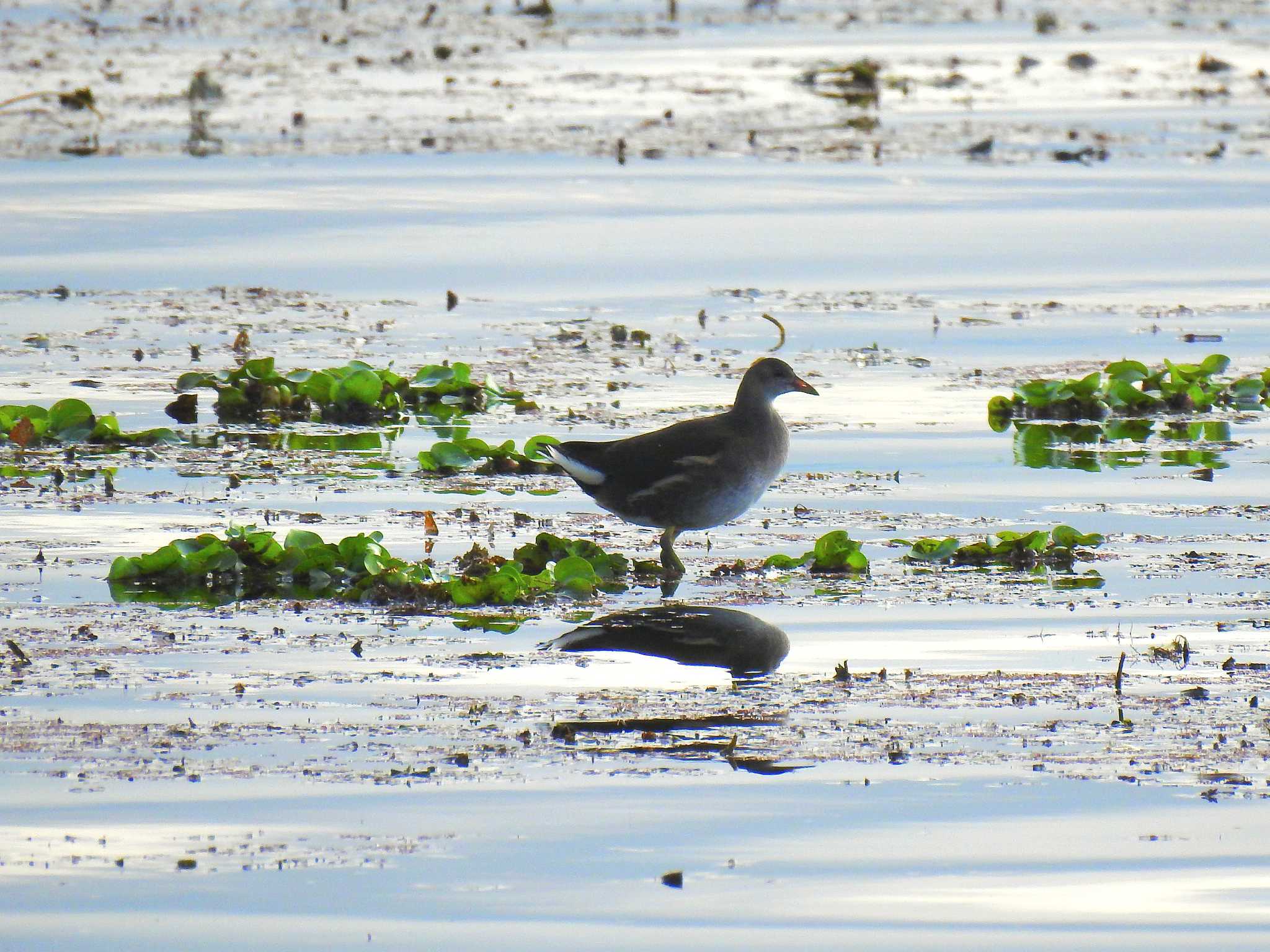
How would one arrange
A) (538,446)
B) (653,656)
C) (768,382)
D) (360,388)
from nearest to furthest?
(653,656), (768,382), (538,446), (360,388)

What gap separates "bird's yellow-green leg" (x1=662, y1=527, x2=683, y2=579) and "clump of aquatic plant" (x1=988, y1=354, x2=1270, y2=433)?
122 inches

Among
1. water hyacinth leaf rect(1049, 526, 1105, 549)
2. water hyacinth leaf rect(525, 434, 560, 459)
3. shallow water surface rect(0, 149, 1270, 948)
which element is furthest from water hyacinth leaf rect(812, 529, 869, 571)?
water hyacinth leaf rect(525, 434, 560, 459)

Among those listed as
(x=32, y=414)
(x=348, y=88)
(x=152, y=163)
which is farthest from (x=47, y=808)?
(x=348, y=88)

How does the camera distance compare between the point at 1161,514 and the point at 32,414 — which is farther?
the point at 32,414

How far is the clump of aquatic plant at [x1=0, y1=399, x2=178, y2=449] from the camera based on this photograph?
1050 centimetres

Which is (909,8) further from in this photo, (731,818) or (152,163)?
(731,818)

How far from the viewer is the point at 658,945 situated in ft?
17.3

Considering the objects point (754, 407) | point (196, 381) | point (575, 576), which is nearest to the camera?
point (575, 576)

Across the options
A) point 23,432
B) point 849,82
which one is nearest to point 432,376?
point 23,432

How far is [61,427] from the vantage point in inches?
416

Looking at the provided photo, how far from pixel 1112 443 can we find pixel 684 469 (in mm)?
3315

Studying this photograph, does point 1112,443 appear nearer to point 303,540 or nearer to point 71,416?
point 303,540

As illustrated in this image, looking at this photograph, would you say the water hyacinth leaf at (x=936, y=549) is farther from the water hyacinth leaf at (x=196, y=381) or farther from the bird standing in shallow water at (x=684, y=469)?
the water hyacinth leaf at (x=196, y=381)

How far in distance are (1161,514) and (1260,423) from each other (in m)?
2.30
